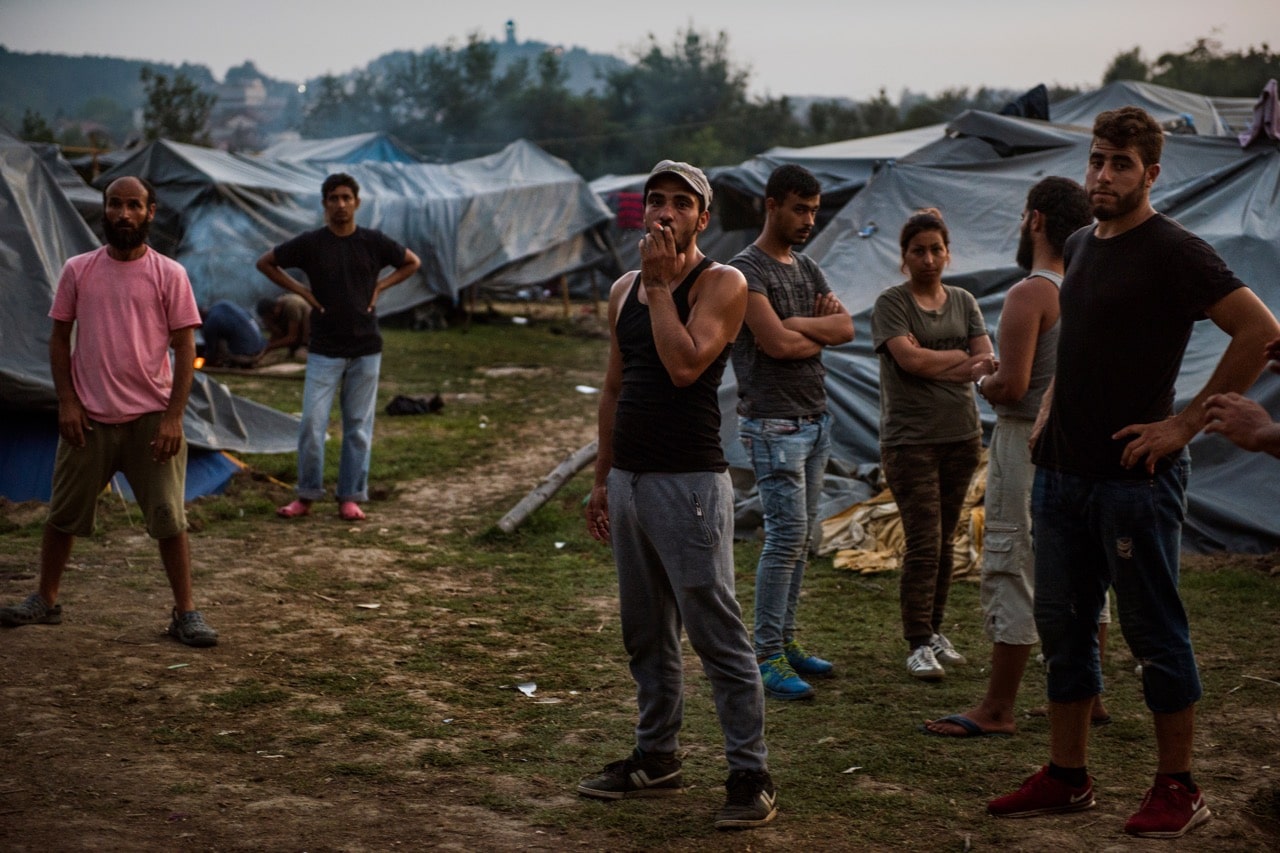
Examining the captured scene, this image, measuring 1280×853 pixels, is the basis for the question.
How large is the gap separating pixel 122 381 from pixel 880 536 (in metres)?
4.45

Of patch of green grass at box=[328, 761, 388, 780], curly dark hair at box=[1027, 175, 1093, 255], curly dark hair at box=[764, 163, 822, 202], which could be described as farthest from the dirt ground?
curly dark hair at box=[764, 163, 822, 202]

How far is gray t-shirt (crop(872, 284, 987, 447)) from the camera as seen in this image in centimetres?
515

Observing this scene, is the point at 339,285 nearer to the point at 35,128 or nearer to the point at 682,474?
the point at 682,474

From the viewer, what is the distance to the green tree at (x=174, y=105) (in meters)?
46.4

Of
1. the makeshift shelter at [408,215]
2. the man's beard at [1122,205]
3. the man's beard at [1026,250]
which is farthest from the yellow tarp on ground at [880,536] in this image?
the makeshift shelter at [408,215]

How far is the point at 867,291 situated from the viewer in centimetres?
1000

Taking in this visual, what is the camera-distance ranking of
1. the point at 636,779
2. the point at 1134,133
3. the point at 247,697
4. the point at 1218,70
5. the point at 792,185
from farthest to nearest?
1. the point at 1218,70
2. the point at 792,185
3. the point at 247,697
4. the point at 636,779
5. the point at 1134,133

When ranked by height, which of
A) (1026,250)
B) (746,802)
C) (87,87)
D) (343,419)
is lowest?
(746,802)

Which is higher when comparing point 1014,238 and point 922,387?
point 1014,238

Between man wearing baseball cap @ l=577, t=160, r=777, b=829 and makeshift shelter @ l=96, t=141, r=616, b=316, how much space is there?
16.0m

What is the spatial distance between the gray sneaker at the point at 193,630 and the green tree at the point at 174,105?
4376 centimetres

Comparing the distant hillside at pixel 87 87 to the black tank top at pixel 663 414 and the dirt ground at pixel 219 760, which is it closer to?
the dirt ground at pixel 219 760

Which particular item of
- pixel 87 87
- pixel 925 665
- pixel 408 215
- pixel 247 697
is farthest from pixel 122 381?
pixel 87 87

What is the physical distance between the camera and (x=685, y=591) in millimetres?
3686
